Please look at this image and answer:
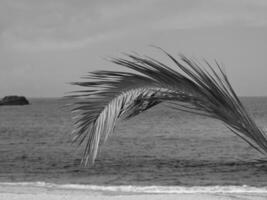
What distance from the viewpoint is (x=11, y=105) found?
190 meters

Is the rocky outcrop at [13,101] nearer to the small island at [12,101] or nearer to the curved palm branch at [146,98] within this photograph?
the small island at [12,101]

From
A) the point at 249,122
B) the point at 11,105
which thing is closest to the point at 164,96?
the point at 249,122

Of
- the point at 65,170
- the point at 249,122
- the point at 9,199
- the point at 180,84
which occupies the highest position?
the point at 180,84

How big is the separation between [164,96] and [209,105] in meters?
0.41

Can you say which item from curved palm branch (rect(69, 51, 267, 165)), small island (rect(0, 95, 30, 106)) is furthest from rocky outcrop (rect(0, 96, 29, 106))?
curved palm branch (rect(69, 51, 267, 165))

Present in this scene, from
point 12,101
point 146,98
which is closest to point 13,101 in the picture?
point 12,101

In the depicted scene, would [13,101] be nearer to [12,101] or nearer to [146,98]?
[12,101]

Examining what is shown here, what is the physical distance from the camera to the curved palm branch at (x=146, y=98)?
12.8 ft

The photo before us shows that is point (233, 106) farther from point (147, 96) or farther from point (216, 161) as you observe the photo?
point (216, 161)

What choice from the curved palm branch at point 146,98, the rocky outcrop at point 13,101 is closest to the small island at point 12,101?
the rocky outcrop at point 13,101

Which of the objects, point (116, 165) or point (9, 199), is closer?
point (9, 199)

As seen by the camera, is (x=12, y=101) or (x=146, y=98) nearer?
(x=146, y=98)

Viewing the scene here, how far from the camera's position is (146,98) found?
415cm

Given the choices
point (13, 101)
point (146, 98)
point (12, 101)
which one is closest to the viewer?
point (146, 98)
